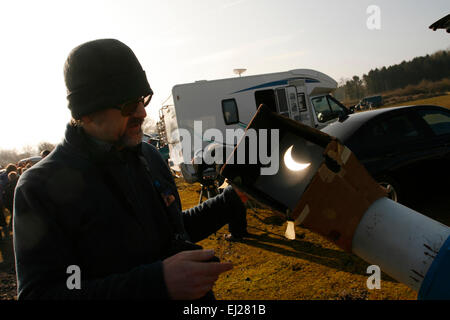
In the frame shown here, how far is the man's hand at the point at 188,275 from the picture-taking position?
3.43 feet

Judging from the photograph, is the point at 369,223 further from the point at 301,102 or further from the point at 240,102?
the point at 301,102

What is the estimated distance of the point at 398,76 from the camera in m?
76.5

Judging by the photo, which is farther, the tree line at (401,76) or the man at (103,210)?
the tree line at (401,76)

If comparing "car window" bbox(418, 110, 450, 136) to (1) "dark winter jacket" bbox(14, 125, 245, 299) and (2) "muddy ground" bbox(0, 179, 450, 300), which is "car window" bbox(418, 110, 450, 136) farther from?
(1) "dark winter jacket" bbox(14, 125, 245, 299)

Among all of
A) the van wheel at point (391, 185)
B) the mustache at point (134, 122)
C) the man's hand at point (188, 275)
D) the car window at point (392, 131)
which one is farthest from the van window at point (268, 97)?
the man's hand at point (188, 275)

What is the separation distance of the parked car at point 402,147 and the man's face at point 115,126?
4.09 metres

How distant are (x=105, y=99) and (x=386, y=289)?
3.68 metres

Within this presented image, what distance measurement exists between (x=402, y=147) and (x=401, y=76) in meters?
87.6

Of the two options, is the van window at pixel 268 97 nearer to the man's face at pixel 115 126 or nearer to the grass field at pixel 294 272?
the grass field at pixel 294 272

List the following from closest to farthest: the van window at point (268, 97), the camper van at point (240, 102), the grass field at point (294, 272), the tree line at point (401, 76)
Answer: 1. the grass field at point (294, 272)
2. the camper van at point (240, 102)
3. the van window at point (268, 97)
4. the tree line at point (401, 76)

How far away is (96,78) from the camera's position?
128 centimetres

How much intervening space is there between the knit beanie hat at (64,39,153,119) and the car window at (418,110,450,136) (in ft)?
18.6

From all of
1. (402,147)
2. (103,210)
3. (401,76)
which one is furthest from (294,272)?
(401,76)

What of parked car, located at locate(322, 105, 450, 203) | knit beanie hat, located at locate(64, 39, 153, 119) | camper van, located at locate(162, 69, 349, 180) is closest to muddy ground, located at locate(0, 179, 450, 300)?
parked car, located at locate(322, 105, 450, 203)
